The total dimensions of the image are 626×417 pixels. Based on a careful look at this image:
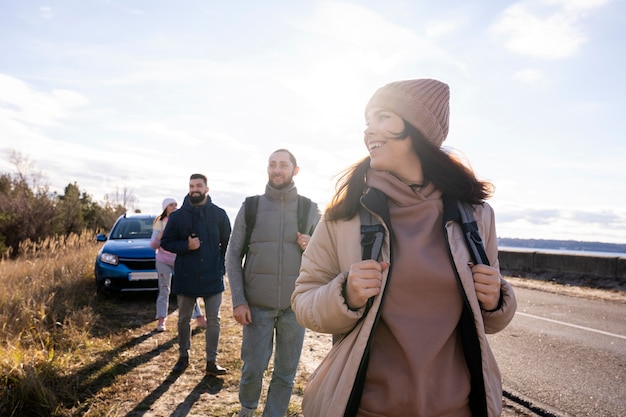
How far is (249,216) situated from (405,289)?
8.64 feet

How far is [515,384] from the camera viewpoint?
19.3ft

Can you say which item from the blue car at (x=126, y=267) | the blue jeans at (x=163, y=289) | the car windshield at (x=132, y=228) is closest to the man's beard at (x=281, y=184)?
the blue jeans at (x=163, y=289)

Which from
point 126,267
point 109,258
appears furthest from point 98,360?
point 109,258

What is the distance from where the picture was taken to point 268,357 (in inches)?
164

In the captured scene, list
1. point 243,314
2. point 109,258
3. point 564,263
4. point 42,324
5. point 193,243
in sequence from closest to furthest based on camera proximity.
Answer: point 243,314 → point 193,243 → point 42,324 → point 109,258 → point 564,263

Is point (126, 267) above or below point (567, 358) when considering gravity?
above

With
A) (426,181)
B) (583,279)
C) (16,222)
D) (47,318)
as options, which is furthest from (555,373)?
(16,222)

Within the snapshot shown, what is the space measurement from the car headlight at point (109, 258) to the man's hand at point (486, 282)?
952 cm

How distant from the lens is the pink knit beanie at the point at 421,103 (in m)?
2.01

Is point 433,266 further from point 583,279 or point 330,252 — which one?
point 583,279

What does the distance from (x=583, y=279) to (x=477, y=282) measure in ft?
49.4

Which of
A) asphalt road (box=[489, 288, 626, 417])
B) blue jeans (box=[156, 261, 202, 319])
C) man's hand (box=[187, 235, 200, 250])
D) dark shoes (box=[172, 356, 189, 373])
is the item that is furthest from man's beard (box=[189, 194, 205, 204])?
asphalt road (box=[489, 288, 626, 417])

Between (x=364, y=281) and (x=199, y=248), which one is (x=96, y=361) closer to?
(x=199, y=248)

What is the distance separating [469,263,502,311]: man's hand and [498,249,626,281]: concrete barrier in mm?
14329
